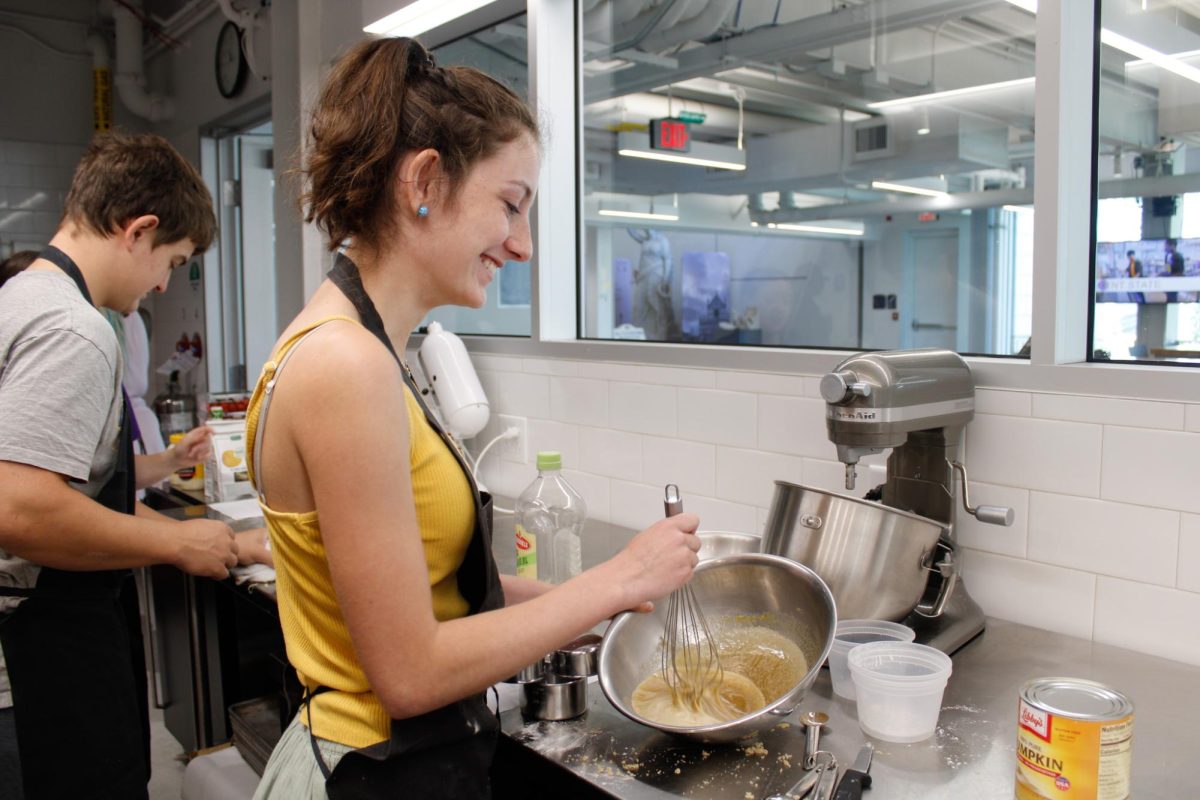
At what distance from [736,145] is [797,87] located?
123cm

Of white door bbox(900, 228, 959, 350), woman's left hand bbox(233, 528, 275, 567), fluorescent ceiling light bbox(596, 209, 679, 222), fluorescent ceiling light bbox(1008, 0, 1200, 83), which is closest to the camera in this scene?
woman's left hand bbox(233, 528, 275, 567)

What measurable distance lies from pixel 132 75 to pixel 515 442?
14.0 feet

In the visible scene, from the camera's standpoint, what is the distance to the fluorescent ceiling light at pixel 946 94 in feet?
19.6

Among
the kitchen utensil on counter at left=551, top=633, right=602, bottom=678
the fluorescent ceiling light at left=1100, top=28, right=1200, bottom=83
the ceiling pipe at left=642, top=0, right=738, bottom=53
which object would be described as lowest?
the kitchen utensil on counter at left=551, top=633, right=602, bottom=678

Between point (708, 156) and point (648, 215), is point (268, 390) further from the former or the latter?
point (648, 215)

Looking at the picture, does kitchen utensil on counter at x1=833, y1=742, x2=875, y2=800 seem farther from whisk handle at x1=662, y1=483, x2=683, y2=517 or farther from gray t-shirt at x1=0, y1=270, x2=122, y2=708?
gray t-shirt at x1=0, y1=270, x2=122, y2=708

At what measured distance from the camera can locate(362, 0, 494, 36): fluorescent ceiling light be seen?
2494mm

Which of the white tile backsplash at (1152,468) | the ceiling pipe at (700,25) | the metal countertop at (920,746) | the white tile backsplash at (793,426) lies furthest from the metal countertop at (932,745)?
the ceiling pipe at (700,25)

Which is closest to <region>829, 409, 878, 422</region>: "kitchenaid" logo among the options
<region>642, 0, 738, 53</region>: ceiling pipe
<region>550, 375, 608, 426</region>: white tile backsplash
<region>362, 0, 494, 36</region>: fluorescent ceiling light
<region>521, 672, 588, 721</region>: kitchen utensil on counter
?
<region>521, 672, 588, 721</region>: kitchen utensil on counter

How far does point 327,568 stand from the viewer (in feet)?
2.90

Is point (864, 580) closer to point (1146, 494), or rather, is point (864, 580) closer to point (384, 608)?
point (1146, 494)

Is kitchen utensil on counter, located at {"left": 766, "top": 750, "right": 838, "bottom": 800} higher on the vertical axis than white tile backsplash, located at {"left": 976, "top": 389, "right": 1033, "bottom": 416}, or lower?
lower

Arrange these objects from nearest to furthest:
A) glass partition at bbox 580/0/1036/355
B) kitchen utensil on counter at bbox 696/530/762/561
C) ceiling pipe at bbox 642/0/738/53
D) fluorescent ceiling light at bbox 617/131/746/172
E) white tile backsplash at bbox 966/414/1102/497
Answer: white tile backsplash at bbox 966/414/1102/497
kitchen utensil on counter at bbox 696/530/762/561
ceiling pipe at bbox 642/0/738/53
glass partition at bbox 580/0/1036/355
fluorescent ceiling light at bbox 617/131/746/172

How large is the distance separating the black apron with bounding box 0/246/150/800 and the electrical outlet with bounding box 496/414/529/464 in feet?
3.47
